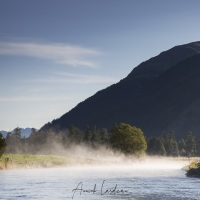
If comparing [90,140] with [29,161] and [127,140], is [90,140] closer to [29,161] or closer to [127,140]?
[127,140]

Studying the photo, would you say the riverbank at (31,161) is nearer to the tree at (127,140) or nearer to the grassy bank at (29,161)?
the grassy bank at (29,161)

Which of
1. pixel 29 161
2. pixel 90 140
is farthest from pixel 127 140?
pixel 90 140

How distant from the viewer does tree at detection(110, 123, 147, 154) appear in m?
125

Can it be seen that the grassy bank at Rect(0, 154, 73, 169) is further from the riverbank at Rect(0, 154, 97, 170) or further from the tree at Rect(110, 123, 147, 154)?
the tree at Rect(110, 123, 147, 154)

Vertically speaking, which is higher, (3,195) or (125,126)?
(125,126)

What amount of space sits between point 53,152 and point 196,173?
99481mm

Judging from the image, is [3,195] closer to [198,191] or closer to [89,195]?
[89,195]

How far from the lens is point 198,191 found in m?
44.8

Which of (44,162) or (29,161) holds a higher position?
(29,161)

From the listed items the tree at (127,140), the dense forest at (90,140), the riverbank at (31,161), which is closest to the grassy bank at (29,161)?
the riverbank at (31,161)

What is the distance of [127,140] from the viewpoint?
12475 cm

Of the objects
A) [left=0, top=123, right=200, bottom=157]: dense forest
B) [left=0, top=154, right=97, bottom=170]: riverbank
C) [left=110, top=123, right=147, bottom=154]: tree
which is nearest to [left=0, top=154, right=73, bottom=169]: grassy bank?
[left=0, top=154, right=97, bottom=170]: riverbank

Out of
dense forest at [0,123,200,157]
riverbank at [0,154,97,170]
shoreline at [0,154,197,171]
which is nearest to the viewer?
riverbank at [0,154,97,170]

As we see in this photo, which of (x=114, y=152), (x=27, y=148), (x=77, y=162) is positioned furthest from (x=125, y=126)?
(x=27, y=148)
